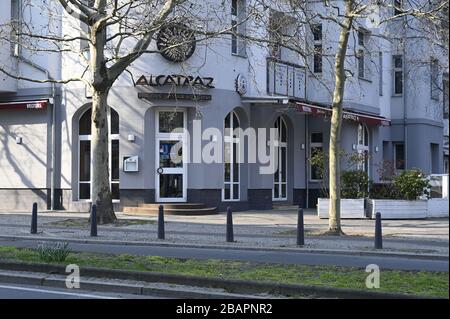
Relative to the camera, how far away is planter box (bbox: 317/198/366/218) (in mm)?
23875

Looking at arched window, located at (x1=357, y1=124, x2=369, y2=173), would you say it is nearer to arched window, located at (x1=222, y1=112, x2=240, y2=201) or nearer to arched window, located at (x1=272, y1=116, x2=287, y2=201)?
arched window, located at (x1=272, y1=116, x2=287, y2=201)

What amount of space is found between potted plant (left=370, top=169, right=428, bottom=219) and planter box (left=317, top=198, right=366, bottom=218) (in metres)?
0.38

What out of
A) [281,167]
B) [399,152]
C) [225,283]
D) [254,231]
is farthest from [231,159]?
[225,283]

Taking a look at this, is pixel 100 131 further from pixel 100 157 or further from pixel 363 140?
Answer: pixel 363 140

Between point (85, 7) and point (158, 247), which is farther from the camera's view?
point (85, 7)

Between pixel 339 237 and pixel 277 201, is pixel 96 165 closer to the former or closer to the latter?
pixel 339 237

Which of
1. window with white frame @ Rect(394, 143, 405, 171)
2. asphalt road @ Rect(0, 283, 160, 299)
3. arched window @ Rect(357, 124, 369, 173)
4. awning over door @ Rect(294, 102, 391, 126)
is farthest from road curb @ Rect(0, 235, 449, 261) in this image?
window with white frame @ Rect(394, 143, 405, 171)

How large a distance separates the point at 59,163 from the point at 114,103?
11.7 ft

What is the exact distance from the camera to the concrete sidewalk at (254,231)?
16375 millimetres

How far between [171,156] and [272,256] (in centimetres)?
1272
